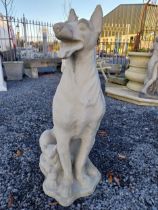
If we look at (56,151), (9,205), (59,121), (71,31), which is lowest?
(9,205)

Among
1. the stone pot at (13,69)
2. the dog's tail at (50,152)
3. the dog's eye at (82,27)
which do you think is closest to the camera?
the dog's eye at (82,27)

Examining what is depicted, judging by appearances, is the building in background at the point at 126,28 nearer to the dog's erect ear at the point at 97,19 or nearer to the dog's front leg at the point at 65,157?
the dog's erect ear at the point at 97,19

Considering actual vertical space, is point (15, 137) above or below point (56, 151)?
below

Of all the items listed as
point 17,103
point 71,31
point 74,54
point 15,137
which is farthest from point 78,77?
point 17,103

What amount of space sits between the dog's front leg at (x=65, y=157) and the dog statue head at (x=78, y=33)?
0.62 metres

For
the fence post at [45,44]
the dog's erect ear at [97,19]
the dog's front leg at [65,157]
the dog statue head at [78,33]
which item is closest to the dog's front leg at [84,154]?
the dog's front leg at [65,157]

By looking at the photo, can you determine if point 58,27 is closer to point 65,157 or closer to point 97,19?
point 97,19

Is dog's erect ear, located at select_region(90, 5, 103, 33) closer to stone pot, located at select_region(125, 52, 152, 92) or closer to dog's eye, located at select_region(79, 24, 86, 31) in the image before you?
dog's eye, located at select_region(79, 24, 86, 31)

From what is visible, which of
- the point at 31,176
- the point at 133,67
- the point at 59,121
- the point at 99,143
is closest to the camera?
the point at 59,121

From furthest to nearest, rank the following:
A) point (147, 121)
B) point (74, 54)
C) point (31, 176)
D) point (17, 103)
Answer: point (17, 103), point (147, 121), point (31, 176), point (74, 54)

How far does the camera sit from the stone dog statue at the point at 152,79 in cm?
432

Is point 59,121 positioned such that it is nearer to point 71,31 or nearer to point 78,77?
point 78,77

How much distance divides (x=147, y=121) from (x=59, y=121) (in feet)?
8.34

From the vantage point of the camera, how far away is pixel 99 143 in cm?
269
